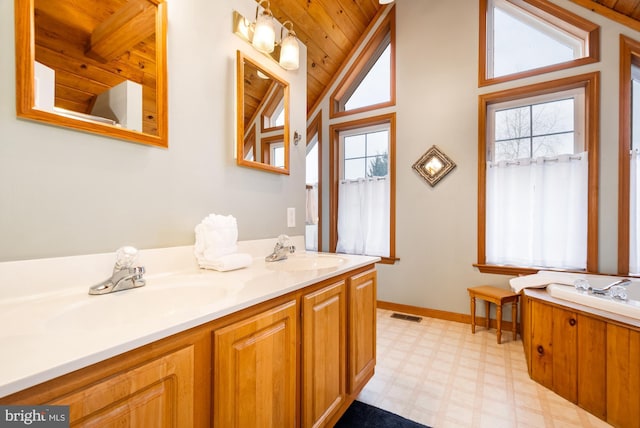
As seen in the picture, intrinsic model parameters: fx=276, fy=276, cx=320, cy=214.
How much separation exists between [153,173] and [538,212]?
9.89ft

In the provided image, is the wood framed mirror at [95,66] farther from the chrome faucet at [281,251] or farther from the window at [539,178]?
the window at [539,178]

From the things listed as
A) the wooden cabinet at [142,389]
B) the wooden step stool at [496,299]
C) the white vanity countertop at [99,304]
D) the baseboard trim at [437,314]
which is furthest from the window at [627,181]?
the wooden cabinet at [142,389]

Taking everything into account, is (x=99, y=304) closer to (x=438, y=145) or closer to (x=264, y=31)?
(x=264, y=31)

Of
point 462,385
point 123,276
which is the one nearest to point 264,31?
point 123,276

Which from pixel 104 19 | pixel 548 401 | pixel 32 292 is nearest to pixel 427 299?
pixel 548 401

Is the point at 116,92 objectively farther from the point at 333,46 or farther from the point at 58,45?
the point at 333,46

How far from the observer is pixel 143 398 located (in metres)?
0.60

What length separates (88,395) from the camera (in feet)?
1.68

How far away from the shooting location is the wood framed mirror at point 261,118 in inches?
61.2

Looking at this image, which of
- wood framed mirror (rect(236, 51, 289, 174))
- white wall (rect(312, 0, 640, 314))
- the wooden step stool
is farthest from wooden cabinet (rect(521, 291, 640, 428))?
wood framed mirror (rect(236, 51, 289, 174))

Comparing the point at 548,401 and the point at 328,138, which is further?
the point at 328,138

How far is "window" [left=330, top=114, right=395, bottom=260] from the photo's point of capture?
3230 mm

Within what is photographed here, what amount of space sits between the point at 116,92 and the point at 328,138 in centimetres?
265

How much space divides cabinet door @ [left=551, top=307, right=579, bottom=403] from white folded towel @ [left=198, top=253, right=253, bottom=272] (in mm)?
1966
